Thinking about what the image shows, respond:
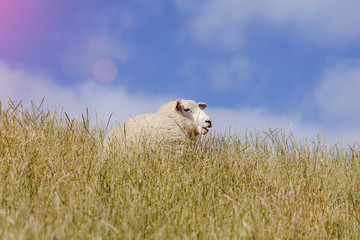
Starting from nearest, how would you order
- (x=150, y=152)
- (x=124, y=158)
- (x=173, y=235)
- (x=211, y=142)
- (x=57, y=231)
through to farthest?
(x=57, y=231) → (x=173, y=235) → (x=124, y=158) → (x=150, y=152) → (x=211, y=142)

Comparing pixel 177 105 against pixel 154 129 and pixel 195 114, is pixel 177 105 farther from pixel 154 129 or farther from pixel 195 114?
pixel 154 129

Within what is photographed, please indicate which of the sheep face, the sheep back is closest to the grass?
the sheep back

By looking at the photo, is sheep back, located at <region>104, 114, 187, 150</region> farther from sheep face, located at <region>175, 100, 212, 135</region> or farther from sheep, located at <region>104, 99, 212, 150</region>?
sheep face, located at <region>175, 100, 212, 135</region>

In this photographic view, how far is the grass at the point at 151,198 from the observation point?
2988 mm

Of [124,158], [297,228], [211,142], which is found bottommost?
[297,228]

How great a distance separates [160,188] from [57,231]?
157 centimetres

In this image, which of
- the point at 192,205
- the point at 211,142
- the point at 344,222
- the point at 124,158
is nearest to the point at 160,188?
the point at 192,205

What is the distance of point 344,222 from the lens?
4188mm

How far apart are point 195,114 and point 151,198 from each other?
5120 mm

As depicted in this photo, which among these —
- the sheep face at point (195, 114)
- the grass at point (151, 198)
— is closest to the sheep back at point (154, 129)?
the grass at point (151, 198)

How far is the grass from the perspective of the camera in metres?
2.99

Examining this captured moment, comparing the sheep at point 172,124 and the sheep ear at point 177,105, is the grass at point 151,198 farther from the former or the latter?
the sheep ear at point 177,105

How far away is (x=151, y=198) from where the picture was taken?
12.9 feet

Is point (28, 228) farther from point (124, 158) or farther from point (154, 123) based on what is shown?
point (154, 123)
